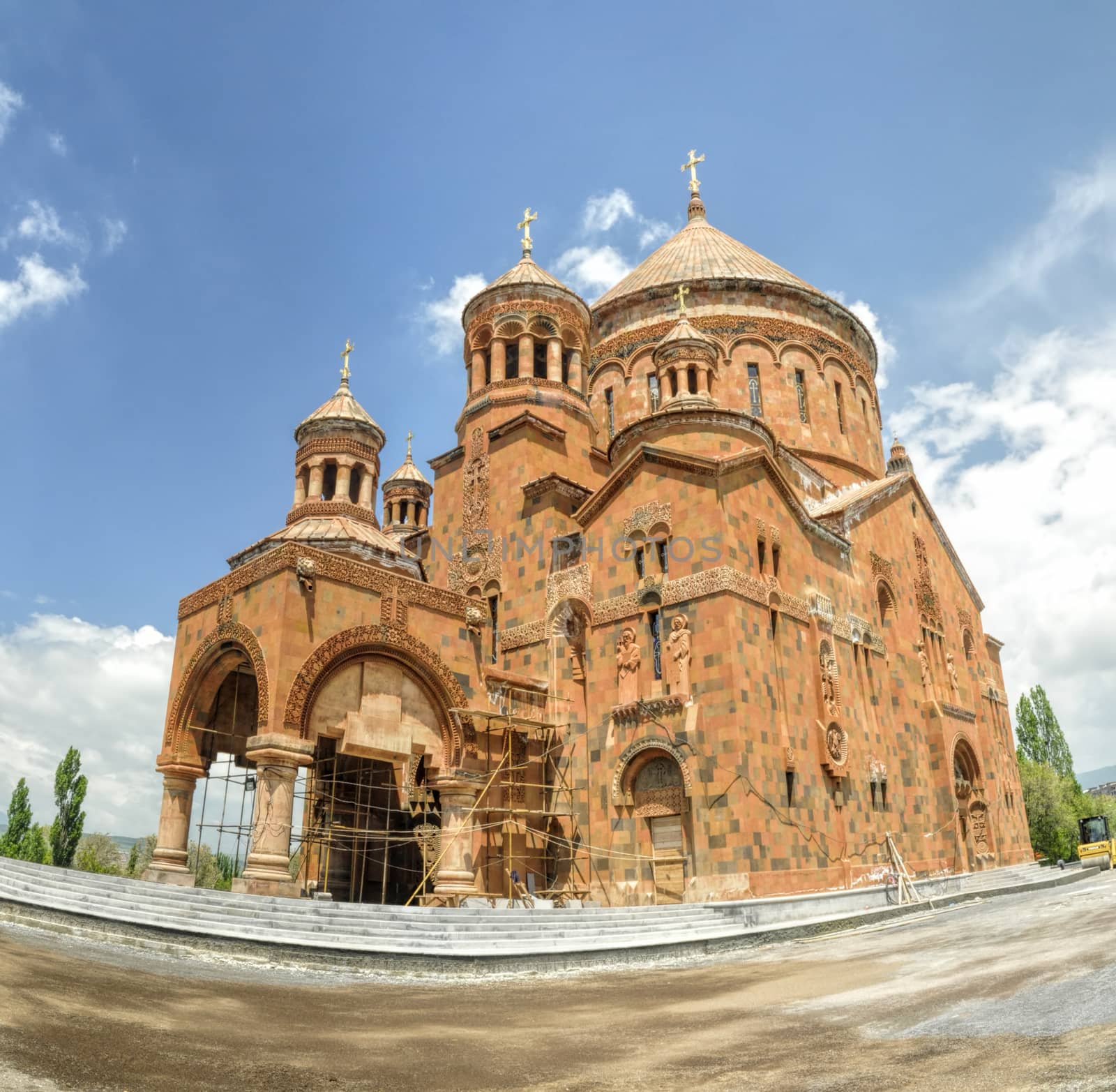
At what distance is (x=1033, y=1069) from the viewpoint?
5.34m

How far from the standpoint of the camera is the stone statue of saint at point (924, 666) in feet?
88.6

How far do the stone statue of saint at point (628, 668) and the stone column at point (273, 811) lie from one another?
280 inches

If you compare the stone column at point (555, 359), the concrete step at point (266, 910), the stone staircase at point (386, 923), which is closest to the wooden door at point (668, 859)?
the stone staircase at point (386, 923)

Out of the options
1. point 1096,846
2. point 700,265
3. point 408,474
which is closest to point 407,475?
point 408,474

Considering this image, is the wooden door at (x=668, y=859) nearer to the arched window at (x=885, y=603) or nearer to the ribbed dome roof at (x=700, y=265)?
the arched window at (x=885, y=603)

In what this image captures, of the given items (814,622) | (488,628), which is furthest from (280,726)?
(814,622)

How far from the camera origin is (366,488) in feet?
97.3

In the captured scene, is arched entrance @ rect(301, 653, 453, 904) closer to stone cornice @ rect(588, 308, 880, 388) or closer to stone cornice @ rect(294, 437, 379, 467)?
stone cornice @ rect(294, 437, 379, 467)

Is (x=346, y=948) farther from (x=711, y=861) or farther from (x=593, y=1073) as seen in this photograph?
(x=711, y=861)

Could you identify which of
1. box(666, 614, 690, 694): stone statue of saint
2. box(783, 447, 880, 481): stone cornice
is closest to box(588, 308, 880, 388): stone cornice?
box(783, 447, 880, 481): stone cornice

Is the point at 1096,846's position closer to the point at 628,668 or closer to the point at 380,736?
the point at 628,668

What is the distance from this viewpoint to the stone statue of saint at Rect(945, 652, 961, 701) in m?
28.2

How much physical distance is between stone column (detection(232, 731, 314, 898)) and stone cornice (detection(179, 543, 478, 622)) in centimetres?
310

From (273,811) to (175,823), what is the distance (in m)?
4.43
